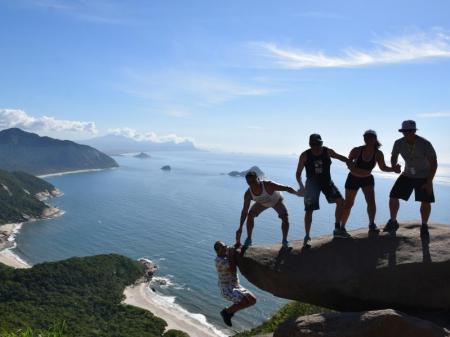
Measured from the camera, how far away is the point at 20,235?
302 ft

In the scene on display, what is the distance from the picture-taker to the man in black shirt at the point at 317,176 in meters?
9.34

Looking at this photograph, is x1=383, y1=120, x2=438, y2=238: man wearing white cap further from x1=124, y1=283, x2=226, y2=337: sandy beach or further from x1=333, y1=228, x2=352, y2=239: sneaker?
x1=124, y1=283, x2=226, y2=337: sandy beach

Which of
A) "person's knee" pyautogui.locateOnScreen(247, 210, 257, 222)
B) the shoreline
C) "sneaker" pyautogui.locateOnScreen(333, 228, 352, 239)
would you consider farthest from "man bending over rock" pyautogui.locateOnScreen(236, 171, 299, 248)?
the shoreline

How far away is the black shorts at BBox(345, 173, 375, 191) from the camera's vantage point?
9383 mm

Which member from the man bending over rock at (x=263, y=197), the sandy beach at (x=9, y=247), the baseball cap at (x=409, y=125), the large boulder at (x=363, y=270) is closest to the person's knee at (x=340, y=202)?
the large boulder at (x=363, y=270)

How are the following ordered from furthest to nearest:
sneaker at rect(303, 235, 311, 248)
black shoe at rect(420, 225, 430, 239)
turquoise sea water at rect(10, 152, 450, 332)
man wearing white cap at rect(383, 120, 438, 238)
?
1. turquoise sea water at rect(10, 152, 450, 332)
2. sneaker at rect(303, 235, 311, 248)
3. black shoe at rect(420, 225, 430, 239)
4. man wearing white cap at rect(383, 120, 438, 238)

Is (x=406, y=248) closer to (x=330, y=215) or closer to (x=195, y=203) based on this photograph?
(x=330, y=215)

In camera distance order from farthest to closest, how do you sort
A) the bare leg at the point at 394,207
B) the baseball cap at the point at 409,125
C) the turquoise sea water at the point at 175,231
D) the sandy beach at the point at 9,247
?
the sandy beach at the point at 9,247
the turquoise sea water at the point at 175,231
the bare leg at the point at 394,207
the baseball cap at the point at 409,125

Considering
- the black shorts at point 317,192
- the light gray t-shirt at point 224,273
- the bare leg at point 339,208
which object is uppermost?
the black shorts at point 317,192

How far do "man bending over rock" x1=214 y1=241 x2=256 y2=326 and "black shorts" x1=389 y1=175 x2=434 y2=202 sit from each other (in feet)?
12.0

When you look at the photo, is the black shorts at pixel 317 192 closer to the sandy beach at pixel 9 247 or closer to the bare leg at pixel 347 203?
the bare leg at pixel 347 203

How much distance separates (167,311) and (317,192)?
4573 centimetres

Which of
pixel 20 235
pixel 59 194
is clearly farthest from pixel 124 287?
pixel 59 194

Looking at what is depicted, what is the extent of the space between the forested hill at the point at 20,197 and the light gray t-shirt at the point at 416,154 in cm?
10751
